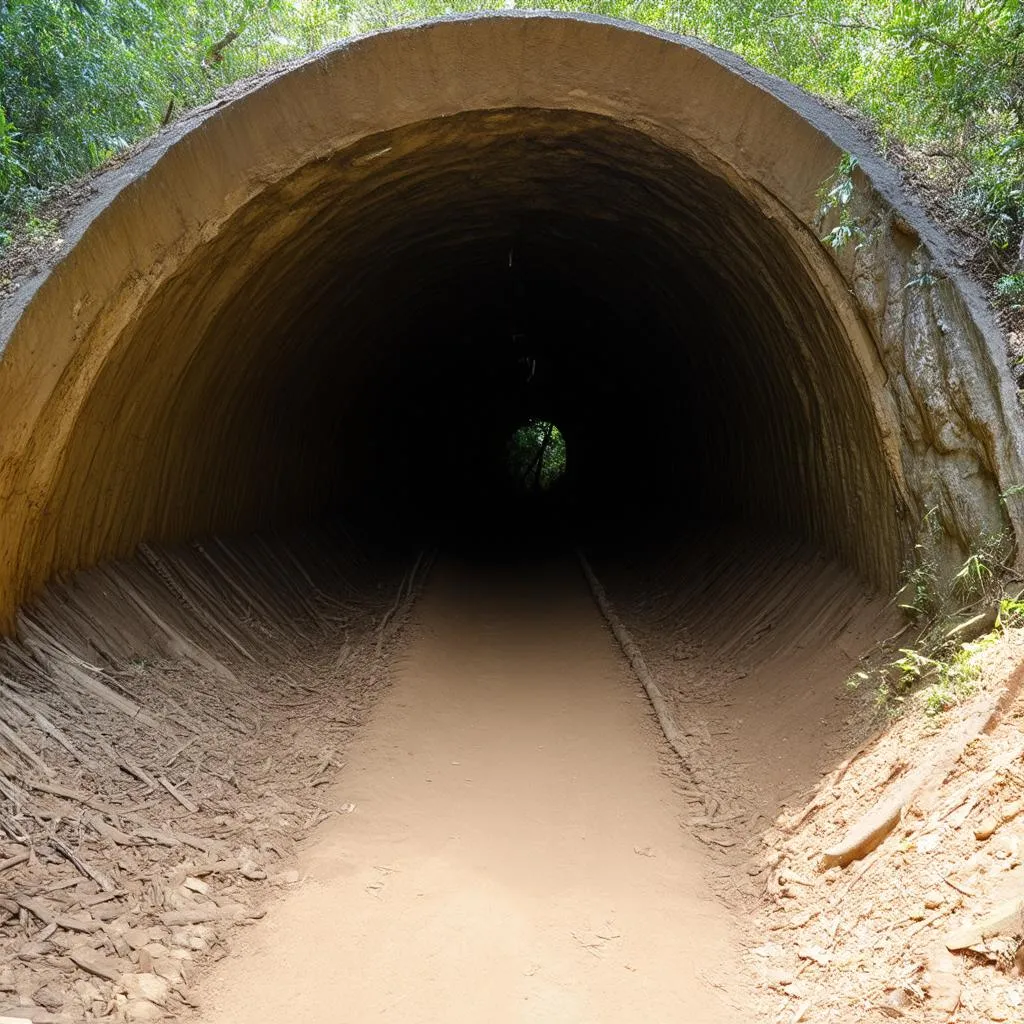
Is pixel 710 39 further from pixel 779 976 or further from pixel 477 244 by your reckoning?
pixel 779 976

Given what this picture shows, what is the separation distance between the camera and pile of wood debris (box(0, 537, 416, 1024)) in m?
3.56

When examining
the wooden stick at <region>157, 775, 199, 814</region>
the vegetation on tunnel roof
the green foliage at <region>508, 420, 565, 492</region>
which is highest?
the vegetation on tunnel roof

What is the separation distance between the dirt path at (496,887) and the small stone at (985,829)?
1.16 metres

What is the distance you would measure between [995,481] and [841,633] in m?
1.71

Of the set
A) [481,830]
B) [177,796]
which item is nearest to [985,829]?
[481,830]

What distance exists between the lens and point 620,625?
9250mm

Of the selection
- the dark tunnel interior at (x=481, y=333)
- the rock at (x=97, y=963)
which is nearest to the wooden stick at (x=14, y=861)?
the rock at (x=97, y=963)

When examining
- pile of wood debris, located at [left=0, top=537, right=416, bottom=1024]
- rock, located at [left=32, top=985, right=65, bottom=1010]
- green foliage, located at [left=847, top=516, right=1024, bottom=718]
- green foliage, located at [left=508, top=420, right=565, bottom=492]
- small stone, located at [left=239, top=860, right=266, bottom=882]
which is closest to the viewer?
rock, located at [left=32, top=985, right=65, bottom=1010]

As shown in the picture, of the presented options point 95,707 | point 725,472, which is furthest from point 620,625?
point 95,707

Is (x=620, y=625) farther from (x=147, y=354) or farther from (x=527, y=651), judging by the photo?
(x=147, y=354)

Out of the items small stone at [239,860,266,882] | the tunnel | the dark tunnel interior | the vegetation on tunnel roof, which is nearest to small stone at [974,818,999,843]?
the tunnel

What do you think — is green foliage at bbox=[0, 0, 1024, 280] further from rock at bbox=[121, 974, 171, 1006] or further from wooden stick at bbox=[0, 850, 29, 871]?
rock at bbox=[121, 974, 171, 1006]

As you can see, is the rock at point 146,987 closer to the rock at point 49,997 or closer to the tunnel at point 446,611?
the tunnel at point 446,611

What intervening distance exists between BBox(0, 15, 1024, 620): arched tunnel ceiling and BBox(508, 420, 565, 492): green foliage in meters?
17.7
